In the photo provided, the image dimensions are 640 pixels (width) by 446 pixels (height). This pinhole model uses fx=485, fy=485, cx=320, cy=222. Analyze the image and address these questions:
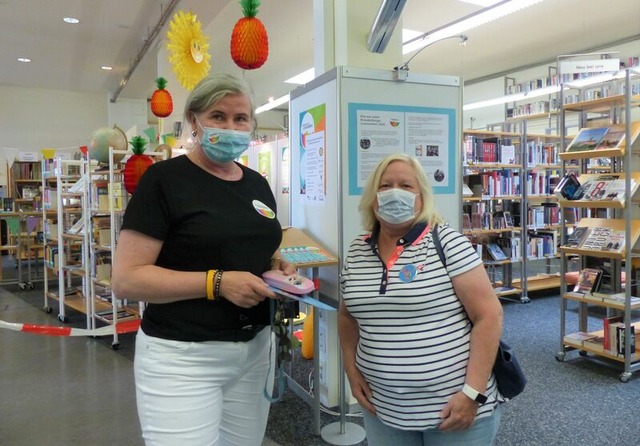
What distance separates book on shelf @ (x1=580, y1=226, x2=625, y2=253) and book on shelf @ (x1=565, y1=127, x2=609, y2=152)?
0.64 metres

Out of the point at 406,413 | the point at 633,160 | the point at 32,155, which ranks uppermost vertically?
the point at 32,155

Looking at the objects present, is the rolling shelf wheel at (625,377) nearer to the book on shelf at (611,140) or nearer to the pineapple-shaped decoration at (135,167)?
the book on shelf at (611,140)

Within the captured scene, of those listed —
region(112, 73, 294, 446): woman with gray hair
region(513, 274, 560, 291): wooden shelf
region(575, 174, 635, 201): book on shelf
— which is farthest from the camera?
region(513, 274, 560, 291): wooden shelf

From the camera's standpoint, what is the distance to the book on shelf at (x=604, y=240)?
360 centimetres

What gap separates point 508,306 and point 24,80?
11661 millimetres

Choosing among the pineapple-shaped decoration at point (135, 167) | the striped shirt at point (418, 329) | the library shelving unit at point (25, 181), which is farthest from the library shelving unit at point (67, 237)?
the striped shirt at point (418, 329)

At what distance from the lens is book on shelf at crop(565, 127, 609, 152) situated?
3733 millimetres

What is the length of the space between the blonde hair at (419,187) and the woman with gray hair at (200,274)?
355 mm

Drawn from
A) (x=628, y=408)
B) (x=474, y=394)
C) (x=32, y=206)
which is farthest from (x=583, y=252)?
(x=32, y=206)

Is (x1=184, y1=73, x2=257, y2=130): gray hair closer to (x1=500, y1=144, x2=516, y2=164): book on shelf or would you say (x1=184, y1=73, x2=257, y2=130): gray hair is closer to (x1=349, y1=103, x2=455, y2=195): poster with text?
(x1=349, y1=103, x2=455, y2=195): poster with text

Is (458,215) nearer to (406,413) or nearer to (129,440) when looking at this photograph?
(406,413)

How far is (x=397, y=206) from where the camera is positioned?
4.78 feet

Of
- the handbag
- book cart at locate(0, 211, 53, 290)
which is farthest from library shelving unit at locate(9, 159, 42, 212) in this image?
the handbag

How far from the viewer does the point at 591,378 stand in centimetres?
361
